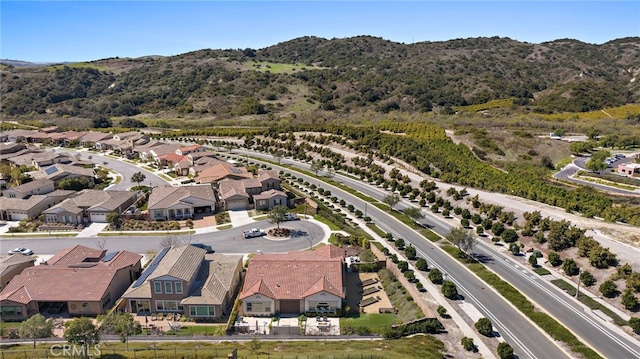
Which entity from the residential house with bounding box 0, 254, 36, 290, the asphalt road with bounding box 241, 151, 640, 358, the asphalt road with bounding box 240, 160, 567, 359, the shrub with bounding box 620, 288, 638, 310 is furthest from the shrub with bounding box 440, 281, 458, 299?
the residential house with bounding box 0, 254, 36, 290

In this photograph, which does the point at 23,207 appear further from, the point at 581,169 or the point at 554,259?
the point at 581,169

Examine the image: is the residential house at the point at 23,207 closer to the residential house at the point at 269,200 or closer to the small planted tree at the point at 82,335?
the residential house at the point at 269,200

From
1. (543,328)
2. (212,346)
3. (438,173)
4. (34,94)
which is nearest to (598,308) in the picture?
(543,328)

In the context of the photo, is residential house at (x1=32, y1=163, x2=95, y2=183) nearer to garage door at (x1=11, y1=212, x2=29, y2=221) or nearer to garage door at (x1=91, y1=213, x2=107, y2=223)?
garage door at (x1=11, y1=212, x2=29, y2=221)

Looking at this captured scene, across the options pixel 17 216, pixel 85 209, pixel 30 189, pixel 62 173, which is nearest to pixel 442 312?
pixel 85 209

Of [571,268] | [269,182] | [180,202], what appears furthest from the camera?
[269,182]

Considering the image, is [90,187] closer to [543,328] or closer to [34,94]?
[543,328]

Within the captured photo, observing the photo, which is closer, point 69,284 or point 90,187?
point 69,284

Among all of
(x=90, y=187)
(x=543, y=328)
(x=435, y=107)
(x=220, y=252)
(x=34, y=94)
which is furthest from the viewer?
(x=34, y=94)
